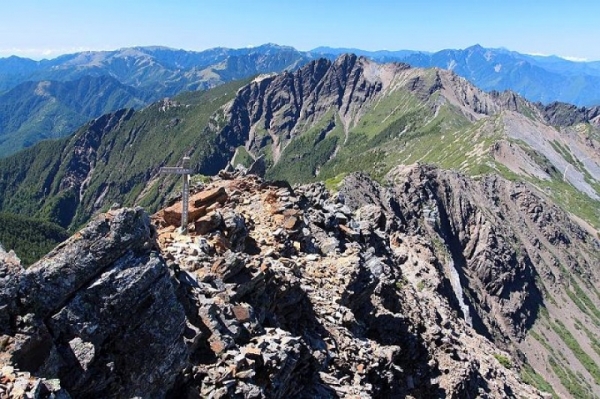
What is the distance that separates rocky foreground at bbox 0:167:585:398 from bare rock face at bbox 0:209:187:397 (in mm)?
51

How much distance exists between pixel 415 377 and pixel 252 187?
2295 cm

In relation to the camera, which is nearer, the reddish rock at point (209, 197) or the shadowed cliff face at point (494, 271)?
the reddish rock at point (209, 197)

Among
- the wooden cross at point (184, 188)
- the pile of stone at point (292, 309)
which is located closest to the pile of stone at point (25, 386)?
the pile of stone at point (292, 309)

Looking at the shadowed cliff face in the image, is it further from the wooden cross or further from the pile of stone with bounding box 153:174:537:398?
the wooden cross

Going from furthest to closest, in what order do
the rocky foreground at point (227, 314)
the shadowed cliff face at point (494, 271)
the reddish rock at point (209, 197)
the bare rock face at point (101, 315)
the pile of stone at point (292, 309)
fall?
the shadowed cliff face at point (494, 271) < the reddish rock at point (209, 197) < the pile of stone at point (292, 309) < the rocky foreground at point (227, 314) < the bare rock face at point (101, 315)

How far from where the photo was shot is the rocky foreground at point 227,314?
64.0ft

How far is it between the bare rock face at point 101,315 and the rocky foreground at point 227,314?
0.17 ft

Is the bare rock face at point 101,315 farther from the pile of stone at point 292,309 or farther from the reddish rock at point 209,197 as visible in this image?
the reddish rock at point 209,197

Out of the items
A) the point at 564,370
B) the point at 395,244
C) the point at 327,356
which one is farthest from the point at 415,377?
the point at 564,370

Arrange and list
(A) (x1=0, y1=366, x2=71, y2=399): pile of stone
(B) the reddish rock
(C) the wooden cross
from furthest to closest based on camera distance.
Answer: (B) the reddish rock
(C) the wooden cross
(A) (x1=0, y1=366, x2=71, y2=399): pile of stone

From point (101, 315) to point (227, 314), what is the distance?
7.50 meters

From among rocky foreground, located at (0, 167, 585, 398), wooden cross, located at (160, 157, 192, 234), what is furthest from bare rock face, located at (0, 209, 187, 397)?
wooden cross, located at (160, 157, 192, 234)

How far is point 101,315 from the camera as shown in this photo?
20.8 m

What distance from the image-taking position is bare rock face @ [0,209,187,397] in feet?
61.5
